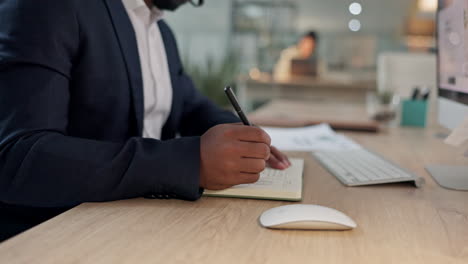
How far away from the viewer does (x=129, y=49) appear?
97 centimetres

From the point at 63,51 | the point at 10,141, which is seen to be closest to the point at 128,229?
the point at 10,141

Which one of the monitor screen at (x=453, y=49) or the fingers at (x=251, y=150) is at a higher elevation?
the monitor screen at (x=453, y=49)

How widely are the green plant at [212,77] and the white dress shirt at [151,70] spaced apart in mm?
2261

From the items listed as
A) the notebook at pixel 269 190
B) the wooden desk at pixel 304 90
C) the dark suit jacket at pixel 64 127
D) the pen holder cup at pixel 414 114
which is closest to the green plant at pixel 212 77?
the wooden desk at pixel 304 90

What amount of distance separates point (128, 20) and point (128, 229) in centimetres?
56

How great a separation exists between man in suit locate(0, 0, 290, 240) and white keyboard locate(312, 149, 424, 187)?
0.12m

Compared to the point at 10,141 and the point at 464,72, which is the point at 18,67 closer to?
the point at 10,141

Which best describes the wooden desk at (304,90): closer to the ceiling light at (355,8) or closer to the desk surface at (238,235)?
the desk surface at (238,235)

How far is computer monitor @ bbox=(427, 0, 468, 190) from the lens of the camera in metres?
0.93

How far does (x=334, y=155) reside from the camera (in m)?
1.12

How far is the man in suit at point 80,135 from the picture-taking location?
68 cm

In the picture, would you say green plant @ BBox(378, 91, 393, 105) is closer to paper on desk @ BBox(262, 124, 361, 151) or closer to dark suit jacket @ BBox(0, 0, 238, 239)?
paper on desk @ BBox(262, 124, 361, 151)

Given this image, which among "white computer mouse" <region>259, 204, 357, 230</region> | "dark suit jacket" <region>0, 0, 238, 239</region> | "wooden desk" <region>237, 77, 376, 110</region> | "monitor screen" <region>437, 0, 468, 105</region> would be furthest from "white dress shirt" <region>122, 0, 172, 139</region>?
"wooden desk" <region>237, 77, 376, 110</region>

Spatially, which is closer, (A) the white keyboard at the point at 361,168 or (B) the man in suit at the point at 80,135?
(B) the man in suit at the point at 80,135
